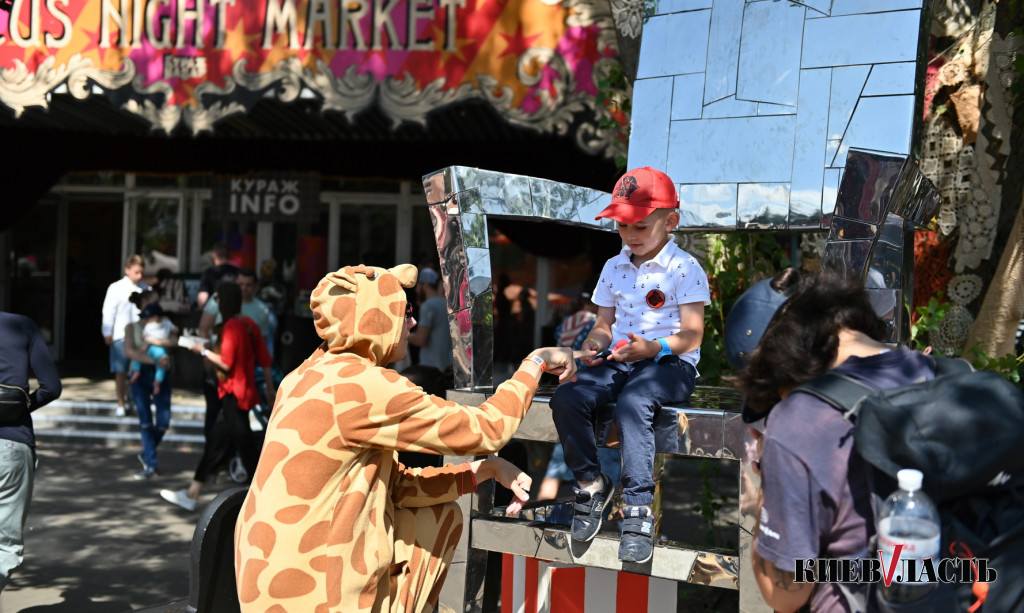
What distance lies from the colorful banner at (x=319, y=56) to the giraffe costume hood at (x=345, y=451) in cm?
541

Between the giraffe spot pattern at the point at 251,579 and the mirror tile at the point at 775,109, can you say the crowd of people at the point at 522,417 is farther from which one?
the mirror tile at the point at 775,109

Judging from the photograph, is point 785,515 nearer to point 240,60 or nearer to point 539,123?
point 539,123

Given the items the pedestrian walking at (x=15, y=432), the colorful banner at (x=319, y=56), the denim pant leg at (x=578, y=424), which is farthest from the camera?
the colorful banner at (x=319, y=56)

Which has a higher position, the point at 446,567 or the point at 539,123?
the point at 539,123

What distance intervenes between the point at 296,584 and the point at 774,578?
3.74 feet

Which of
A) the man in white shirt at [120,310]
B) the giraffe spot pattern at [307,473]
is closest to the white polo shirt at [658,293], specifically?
the giraffe spot pattern at [307,473]

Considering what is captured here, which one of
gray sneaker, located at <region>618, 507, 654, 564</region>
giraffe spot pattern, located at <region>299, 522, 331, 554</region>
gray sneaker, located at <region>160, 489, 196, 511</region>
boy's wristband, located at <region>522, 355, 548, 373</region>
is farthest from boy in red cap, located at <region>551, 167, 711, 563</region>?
gray sneaker, located at <region>160, 489, 196, 511</region>

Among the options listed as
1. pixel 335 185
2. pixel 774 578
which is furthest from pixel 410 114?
pixel 774 578

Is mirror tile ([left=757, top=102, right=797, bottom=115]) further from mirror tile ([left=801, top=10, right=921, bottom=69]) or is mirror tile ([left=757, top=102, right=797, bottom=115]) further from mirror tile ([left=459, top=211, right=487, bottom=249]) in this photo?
Answer: mirror tile ([left=459, top=211, right=487, bottom=249])

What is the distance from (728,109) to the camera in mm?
3287

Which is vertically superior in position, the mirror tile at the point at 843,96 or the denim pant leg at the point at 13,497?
the mirror tile at the point at 843,96

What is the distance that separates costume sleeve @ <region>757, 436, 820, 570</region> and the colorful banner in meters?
6.02

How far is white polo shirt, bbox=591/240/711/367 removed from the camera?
9.27 feet

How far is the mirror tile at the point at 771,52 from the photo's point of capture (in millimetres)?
3182
